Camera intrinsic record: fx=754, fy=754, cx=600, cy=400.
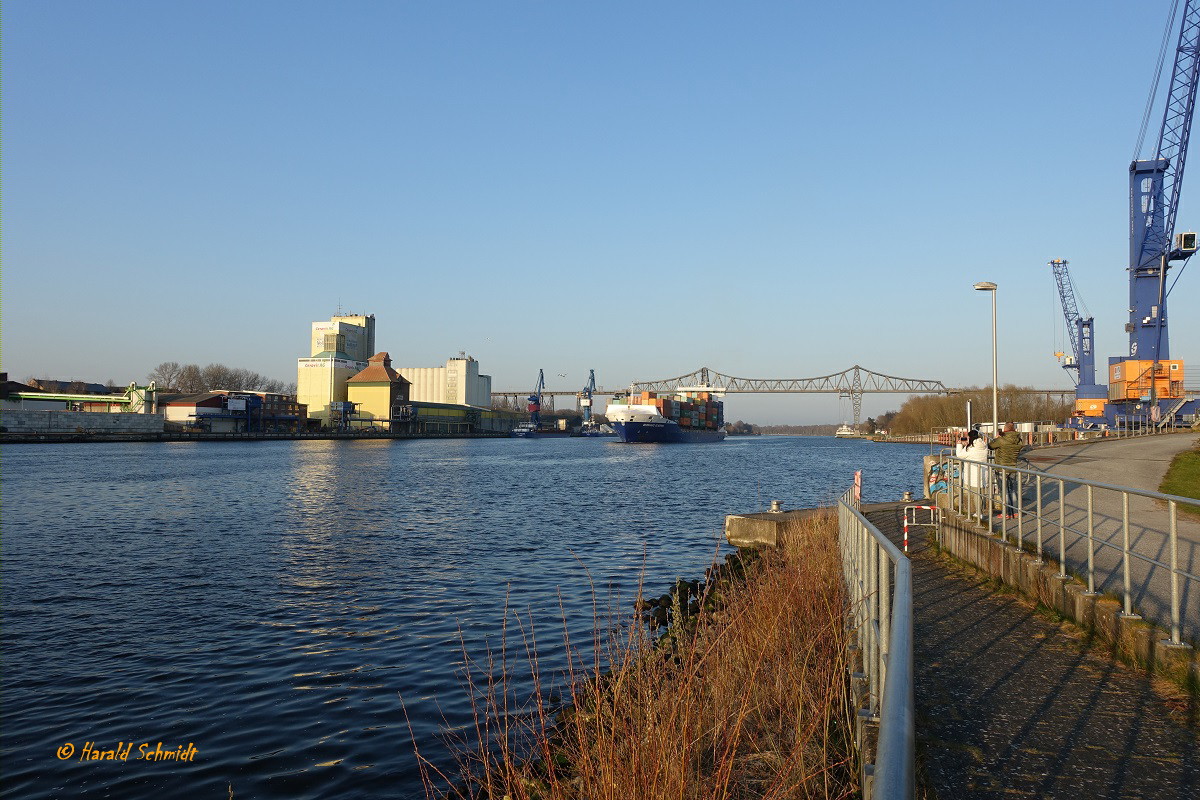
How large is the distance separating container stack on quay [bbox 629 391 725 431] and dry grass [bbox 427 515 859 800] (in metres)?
117

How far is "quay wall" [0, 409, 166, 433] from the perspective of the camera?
9550cm

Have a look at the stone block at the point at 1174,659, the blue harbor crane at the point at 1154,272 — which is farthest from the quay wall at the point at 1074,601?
the blue harbor crane at the point at 1154,272

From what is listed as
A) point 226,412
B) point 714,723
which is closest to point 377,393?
point 226,412

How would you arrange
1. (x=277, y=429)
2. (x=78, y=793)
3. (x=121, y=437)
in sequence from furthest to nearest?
1. (x=277, y=429)
2. (x=121, y=437)
3. (x=78, y=793)

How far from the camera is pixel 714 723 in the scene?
17.8 feet

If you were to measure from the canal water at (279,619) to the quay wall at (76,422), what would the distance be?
77.7 metres

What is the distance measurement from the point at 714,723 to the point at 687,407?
136m

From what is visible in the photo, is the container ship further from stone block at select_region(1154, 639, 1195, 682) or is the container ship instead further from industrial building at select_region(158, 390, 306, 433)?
stone block at select_region(1154, 639, 1195, 682)

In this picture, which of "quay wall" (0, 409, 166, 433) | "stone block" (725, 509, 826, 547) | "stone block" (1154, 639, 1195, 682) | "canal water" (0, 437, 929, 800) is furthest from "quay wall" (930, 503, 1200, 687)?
"quay wall" (0, 409, 166, 433)

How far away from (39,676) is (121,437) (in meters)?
108

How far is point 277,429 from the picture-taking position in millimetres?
136875

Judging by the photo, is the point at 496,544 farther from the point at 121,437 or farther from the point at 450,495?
the point at 121,437

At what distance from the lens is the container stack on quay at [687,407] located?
417ft

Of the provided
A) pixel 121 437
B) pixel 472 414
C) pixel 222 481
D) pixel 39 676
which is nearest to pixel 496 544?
pixel 39 676
